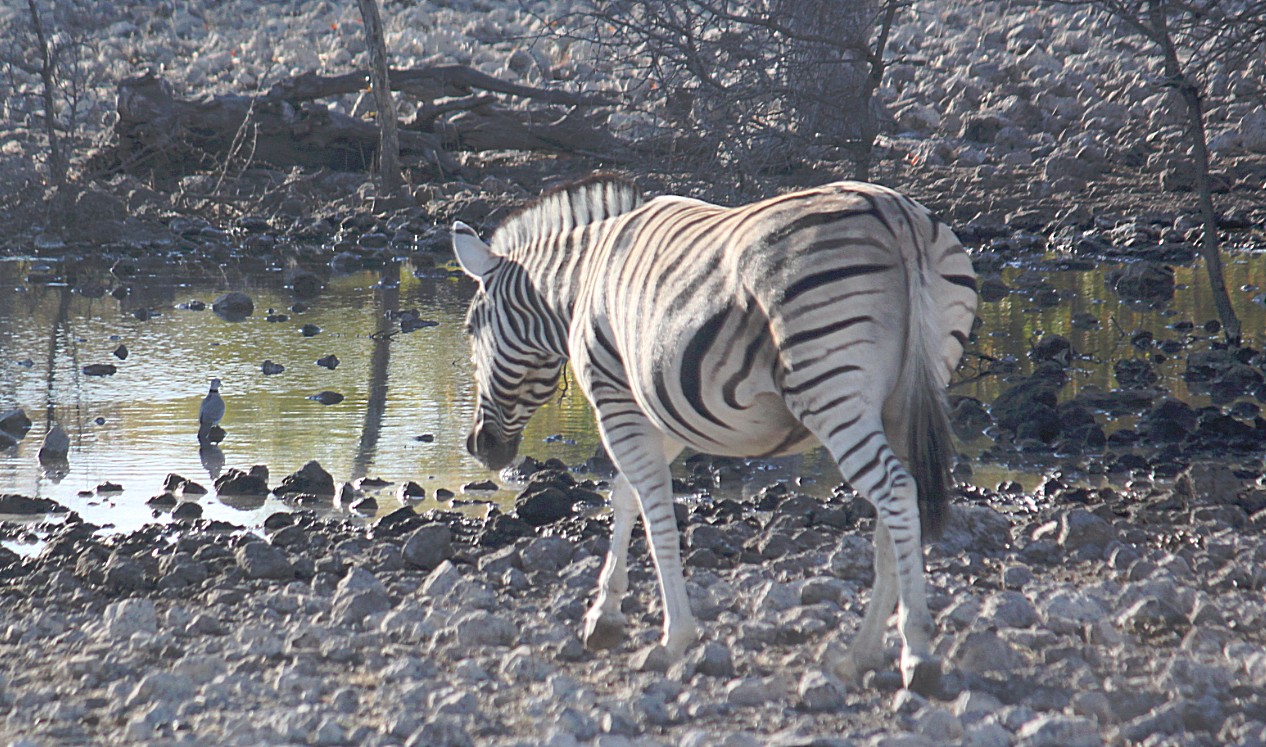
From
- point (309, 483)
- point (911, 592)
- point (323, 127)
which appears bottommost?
point (309, 483)

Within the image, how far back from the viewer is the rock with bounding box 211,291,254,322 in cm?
1332

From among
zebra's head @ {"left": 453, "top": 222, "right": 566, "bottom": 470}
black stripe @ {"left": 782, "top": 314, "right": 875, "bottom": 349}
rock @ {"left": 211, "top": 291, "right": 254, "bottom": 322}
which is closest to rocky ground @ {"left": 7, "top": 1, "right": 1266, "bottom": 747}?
zebra's head @ {"left": 453, "top": 222, "right": 566, "bottom": 470}

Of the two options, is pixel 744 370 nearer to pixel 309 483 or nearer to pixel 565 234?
pixel 565 234

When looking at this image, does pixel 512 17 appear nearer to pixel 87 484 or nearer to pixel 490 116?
pixel 490 116

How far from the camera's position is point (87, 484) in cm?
766

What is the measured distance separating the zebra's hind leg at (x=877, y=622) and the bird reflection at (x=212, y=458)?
4.46m

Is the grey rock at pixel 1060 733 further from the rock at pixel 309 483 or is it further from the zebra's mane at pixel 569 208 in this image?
the rock at pixel 309 483

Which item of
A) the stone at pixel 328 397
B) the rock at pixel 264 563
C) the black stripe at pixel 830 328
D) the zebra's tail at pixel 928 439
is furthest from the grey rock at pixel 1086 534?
the stone at pixel 328 397

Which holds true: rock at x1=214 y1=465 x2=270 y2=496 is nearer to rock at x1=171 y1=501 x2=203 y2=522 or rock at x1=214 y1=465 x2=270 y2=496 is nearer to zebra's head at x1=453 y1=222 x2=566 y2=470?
rock at x1=171 y1=501 x2=203 y2=522

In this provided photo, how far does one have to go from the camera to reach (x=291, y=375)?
10680 millimetres

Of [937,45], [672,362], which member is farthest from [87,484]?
[937,45]

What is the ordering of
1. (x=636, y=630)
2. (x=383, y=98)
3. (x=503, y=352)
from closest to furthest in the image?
(x=636, y=630), (x=503, y=352), (x=383, y=98)

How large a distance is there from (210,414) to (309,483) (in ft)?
5.87

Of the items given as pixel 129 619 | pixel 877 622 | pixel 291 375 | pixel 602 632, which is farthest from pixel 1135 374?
pixel 129 619
